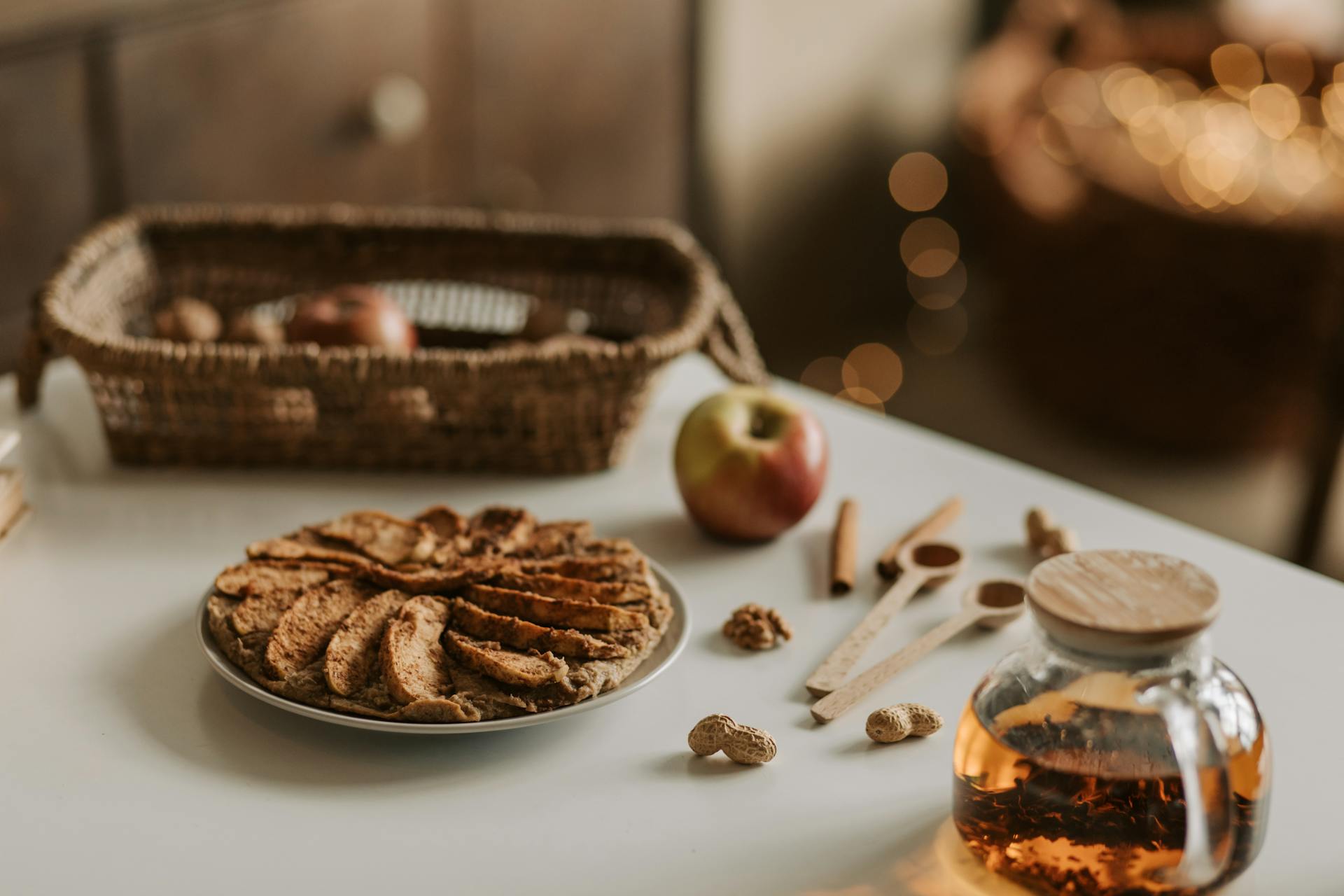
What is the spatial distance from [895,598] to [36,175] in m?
1.17

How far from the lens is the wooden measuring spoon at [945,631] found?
0.78 metres

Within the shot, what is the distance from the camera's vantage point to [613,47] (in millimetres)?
2232

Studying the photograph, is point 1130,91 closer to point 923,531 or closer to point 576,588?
point 923,531

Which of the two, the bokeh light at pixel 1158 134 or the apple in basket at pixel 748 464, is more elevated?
the apple in basket at pixel 748 464

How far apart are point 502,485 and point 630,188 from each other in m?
1.38

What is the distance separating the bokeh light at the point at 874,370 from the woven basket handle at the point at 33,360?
1933mm

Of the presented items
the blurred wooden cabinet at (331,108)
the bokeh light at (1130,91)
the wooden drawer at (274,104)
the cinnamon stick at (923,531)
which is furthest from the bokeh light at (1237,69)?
the cinnamon stick at (923,531)

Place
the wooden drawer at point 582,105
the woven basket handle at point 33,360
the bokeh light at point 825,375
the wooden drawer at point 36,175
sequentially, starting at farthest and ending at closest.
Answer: the bokeh light at point 825,375
the wooden drawer at point 582,105
the wooden drawer at point 36,175
the woven basket handle at point 33,360

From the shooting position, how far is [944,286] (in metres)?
3.03

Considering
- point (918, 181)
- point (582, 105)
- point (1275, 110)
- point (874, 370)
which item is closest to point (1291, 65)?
point (1275, 110)

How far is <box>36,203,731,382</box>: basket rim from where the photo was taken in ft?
3.27

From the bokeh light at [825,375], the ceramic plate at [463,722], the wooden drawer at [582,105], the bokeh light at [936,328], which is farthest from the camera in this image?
the bokeh light at [936,328]

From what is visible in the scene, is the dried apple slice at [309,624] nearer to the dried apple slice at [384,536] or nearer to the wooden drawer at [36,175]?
the dried apple slice at [384,536]

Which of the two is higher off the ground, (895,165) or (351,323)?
(351,323)
